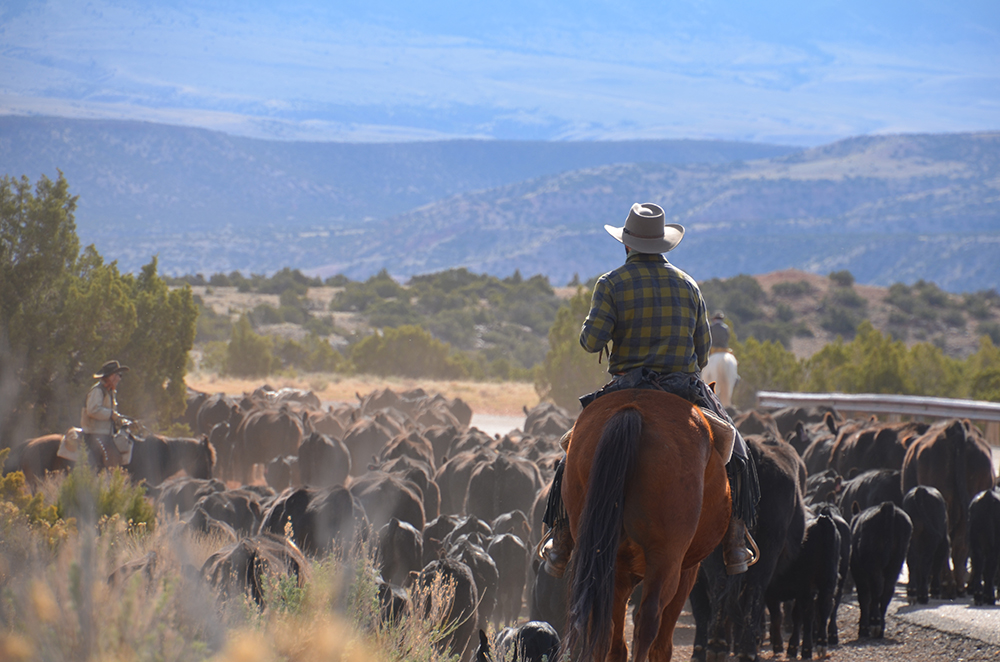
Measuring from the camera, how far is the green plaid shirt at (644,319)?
205 inches

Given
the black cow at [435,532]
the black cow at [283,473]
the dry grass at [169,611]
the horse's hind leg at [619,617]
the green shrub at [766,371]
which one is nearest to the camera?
the dry grass at [169,611]

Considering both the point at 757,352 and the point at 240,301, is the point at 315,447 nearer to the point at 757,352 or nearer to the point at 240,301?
the point at 757,352

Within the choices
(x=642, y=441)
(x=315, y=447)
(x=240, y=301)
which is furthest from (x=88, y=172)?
(x=642, y=441)

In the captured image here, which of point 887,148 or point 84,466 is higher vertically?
point 887,148

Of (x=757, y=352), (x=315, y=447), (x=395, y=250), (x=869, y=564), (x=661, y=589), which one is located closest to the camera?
(x=661, y=589)

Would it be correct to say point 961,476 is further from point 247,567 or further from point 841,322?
point 841,322

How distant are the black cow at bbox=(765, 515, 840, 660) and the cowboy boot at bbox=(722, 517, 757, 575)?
91.1 inches

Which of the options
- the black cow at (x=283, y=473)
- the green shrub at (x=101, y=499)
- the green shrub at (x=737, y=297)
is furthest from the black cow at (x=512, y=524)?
the green shrub at (x=737, y=297)

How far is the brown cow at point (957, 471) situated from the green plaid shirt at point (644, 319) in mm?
5855

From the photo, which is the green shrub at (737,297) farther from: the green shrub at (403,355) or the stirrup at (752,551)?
the stirrup at (752,551)

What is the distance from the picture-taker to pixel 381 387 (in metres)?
31.2

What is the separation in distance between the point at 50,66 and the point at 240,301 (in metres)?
20.2

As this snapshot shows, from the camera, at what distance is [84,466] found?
298 inches

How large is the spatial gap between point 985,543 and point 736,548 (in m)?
4.41
